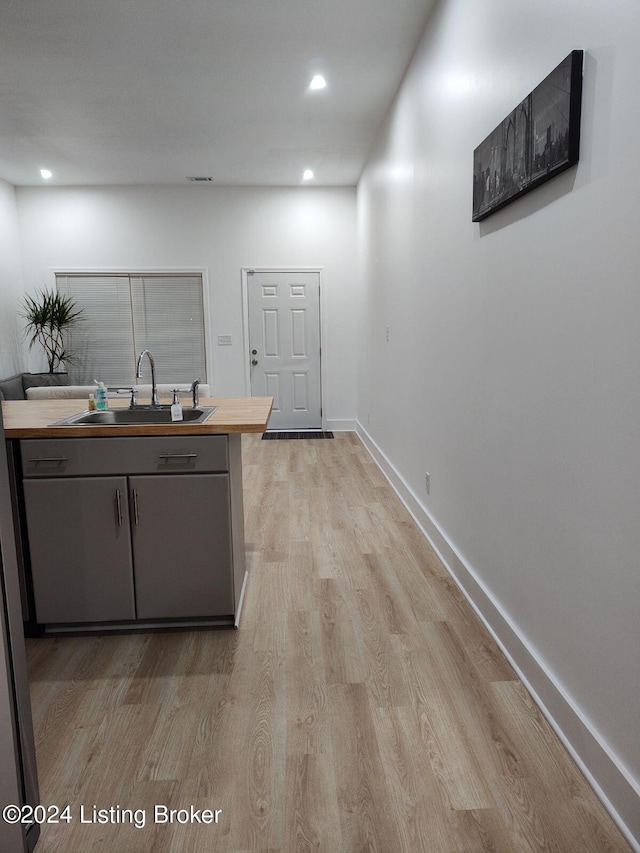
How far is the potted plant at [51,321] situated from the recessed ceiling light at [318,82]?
387cm

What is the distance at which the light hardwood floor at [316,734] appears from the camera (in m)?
1.44

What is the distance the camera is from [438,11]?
3.04m

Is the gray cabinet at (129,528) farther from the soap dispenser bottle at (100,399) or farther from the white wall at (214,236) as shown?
the white wall at (214,236)

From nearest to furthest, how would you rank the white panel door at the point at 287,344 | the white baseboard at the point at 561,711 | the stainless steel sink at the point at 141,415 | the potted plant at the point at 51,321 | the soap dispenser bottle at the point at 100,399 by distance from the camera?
the white baseboard at the point at 561,711, the stainless steel sink at the point at 141,415, the soap dispenser bottle at the point at 100,399, the potted plant at the point at 51,321, the white panel door at the point at 287,344

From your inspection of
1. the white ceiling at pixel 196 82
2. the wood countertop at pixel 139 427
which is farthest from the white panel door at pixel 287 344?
the wood countertop at pixel 139 427

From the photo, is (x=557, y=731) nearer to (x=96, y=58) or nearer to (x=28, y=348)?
(x=96, y=58)

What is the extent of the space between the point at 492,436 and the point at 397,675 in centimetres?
98

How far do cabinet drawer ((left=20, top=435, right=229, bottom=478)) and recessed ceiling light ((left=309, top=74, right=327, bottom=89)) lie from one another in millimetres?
2874

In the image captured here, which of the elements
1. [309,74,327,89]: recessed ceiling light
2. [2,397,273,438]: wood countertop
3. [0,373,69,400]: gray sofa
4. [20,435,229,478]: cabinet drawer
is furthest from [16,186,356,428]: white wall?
[20,435,229,478]: cabinet drawer

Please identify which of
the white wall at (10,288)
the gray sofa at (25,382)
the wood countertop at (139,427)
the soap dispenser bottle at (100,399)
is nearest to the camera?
the wood countertop at (139,427)

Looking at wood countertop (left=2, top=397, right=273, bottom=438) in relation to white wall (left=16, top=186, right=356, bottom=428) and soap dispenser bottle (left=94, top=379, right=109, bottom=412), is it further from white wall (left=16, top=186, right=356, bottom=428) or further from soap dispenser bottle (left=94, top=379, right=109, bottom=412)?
white wall (left=16, top=186, right=356, bottom=428)

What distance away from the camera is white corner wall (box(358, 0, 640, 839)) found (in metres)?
Result: 1.41

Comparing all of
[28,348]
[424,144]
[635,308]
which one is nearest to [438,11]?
[424,144]

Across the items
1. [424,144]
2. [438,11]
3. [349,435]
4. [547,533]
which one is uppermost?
[438,11]
